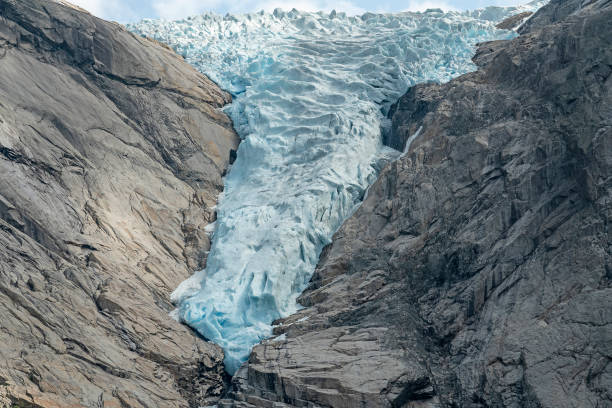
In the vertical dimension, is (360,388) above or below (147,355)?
below

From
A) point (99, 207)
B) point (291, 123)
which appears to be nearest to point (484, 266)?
point (99, 207)

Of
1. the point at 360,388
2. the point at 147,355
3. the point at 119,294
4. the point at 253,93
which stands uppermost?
the point at 253,93

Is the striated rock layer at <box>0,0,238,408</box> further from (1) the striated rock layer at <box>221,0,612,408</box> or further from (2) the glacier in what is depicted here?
(1) the striated rock layer at <box>221,0,612,408</box>

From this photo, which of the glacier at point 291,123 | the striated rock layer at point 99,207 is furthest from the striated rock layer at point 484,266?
the striated rock layer at point 99,207

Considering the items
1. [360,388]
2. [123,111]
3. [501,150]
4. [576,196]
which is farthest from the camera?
[123,111]

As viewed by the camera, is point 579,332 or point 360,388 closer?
point 579,332

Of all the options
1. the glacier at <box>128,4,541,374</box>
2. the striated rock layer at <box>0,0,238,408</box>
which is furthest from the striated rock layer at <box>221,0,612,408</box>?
the striated rock layer at <box>0,0,238,408</box>

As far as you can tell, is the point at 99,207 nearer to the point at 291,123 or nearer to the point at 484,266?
the point at 291,123

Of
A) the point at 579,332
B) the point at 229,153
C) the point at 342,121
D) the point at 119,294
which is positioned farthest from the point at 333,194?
the point at 579,332

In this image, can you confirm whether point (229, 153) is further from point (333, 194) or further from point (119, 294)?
point (119, 294)

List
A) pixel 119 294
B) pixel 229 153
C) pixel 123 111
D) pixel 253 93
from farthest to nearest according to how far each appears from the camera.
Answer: pixel 253 93 < pixel 229 153 < pixel 123 111 < pixel 119 294
